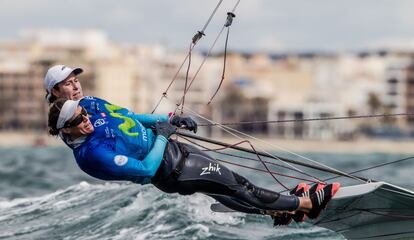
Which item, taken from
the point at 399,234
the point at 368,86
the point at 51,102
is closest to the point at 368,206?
the point at 399,234

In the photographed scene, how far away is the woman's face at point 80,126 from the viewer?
219 inches

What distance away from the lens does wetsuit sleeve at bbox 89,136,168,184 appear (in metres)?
5.61

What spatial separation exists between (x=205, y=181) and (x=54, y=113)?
102cm

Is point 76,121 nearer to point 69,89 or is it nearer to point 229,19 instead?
point 69,89

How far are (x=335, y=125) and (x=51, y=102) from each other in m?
91.5

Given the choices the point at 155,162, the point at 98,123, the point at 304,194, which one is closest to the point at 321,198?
the point at 304,194

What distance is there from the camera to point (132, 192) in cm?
841

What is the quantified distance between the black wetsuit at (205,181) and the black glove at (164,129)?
0.26 ft

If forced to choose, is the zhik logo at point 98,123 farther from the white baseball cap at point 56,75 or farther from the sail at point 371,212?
the sail at point 371,212

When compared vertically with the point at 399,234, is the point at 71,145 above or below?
above

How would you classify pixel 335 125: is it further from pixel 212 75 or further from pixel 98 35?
pixel 98 35

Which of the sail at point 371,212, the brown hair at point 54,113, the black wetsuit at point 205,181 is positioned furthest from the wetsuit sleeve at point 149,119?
the sail at point 371,212

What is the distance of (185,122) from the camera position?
607 cm

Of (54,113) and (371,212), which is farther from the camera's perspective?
(371,212)
